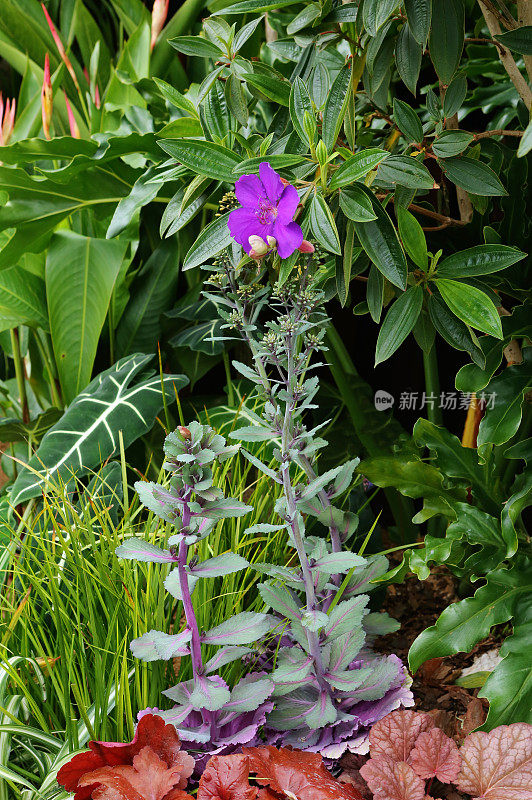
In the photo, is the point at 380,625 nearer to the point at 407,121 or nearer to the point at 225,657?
the point at 225,657

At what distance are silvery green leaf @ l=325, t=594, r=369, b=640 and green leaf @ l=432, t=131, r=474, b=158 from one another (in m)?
0.61

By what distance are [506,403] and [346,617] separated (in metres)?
0.42

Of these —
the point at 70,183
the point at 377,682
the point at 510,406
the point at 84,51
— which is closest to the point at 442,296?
the point at 510,406

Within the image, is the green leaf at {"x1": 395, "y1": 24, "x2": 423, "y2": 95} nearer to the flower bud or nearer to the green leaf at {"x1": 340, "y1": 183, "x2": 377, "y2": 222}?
the green leaf at {"x1": 340, "y1": 183, "x2": 377, "y2": 222}

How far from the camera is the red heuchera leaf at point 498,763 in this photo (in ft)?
2.59

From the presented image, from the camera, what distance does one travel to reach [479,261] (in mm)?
932

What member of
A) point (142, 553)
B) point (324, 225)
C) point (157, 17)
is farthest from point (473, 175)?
point (157, 17)

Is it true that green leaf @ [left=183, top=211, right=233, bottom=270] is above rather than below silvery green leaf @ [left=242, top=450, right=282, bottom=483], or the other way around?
above

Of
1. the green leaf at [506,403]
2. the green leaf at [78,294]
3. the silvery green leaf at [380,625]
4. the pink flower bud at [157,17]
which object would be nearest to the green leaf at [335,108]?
the green leaf at [506,403]

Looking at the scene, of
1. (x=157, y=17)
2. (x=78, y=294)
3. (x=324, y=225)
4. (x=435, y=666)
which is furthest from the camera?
(x=157, y=17)

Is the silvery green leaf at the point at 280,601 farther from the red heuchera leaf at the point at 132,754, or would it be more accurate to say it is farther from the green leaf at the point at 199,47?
the green leaf at the point at 199,47

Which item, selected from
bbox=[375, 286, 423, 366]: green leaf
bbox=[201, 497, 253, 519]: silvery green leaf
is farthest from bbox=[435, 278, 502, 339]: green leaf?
bbox=[201, 497, 253, 519]: silvery green leaf

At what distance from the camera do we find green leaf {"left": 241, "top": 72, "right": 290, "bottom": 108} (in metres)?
0.91

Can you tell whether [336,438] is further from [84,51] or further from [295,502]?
[84,51]
